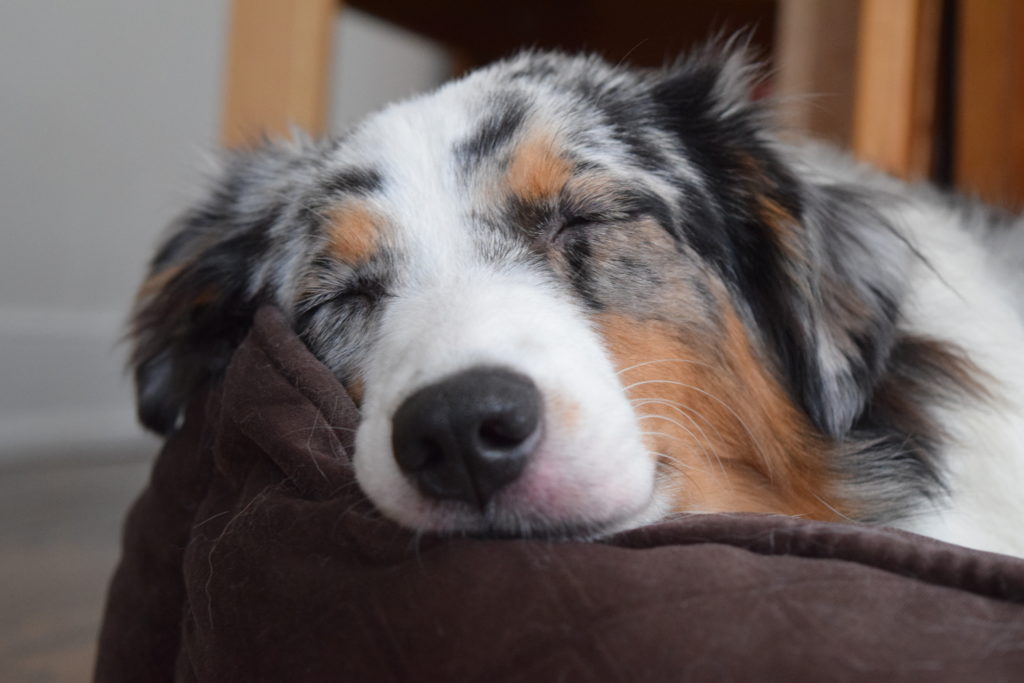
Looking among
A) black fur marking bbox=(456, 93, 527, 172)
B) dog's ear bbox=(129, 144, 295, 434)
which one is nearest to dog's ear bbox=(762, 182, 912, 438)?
black fur marking bbox=(456, 93, 527, 172)

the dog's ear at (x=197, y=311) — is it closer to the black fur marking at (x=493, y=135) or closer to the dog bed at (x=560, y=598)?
the black fur marking at (x=493, y=135)

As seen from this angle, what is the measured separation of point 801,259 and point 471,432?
2.36ft

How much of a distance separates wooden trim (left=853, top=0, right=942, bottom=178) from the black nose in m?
1.70

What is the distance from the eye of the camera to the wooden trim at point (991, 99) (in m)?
2.35

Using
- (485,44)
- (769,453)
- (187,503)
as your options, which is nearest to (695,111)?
(769,453)

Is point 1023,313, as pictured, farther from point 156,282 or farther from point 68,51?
point 68,51

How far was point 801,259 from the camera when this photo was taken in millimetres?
1461

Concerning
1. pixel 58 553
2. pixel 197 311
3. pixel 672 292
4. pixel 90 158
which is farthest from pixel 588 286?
pixel 90 158

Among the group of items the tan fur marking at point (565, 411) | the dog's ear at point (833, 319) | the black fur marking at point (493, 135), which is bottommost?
the tan fur marking at point (565, 411)

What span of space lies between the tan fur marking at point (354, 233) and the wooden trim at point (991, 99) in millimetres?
1591

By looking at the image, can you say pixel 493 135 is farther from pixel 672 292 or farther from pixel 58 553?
pixel 58 553

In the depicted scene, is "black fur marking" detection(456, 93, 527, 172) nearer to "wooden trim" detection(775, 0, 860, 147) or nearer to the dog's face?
the dog's face

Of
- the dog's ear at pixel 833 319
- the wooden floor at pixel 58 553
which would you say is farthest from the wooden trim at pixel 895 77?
the wooden floor at pixel 58 553

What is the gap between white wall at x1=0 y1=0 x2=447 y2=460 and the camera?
409 centimetres
